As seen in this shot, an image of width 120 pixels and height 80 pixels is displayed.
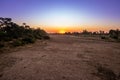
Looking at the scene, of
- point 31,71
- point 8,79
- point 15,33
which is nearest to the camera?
point 8,79

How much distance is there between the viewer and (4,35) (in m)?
28.6

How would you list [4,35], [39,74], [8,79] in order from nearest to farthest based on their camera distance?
[8,79], [39,74], [4,35]

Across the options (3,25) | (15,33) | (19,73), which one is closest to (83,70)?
(19,73)

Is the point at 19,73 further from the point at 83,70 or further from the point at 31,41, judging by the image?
the point at 31,41

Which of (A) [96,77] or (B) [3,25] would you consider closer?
(A) [96,77]

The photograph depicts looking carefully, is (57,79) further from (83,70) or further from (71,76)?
(83,70)

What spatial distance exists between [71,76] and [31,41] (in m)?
21.0

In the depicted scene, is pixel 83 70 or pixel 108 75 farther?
pixel 83 70

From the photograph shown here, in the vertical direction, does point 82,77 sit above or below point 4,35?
below

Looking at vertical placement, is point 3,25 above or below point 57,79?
above

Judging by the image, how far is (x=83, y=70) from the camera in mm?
10250

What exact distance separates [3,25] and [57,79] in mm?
27469

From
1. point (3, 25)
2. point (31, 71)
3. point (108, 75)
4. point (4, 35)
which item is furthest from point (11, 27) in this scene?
point (108, 75)

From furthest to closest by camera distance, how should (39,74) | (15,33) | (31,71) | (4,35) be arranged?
(15,33) → (4,35) → (31,71) → (39,74)
